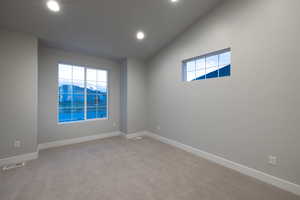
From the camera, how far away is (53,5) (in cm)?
236

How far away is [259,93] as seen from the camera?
2.23m

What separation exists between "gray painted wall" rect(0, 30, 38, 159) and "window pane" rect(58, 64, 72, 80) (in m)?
0.78

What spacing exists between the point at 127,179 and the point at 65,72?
327 cm

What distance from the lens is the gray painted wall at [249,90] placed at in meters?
1.95

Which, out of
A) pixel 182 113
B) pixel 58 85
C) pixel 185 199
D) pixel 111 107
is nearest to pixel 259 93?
pixel 182 113

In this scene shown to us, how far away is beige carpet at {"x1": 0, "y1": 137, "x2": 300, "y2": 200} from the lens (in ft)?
6.05

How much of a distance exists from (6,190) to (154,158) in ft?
7.84

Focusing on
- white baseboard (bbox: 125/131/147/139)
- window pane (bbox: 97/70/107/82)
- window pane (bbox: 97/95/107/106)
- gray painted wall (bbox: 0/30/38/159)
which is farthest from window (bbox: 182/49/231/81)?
gray painted wall (bbox: 0/30/38/159)

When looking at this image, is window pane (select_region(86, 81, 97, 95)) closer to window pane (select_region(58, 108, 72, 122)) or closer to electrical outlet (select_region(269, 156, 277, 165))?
window pane (select_region(58, 108, 72, 122))

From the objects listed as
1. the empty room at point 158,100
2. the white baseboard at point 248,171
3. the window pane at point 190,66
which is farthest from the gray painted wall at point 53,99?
the white baseboard at point 248,171

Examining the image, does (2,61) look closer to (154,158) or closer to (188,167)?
(154,158)

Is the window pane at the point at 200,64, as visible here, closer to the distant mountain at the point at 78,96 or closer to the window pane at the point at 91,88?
the distant mountain at the point at 78,96

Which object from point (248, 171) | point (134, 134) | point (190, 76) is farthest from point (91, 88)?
point (248, 171)

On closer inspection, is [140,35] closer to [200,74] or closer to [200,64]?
[200,64]
